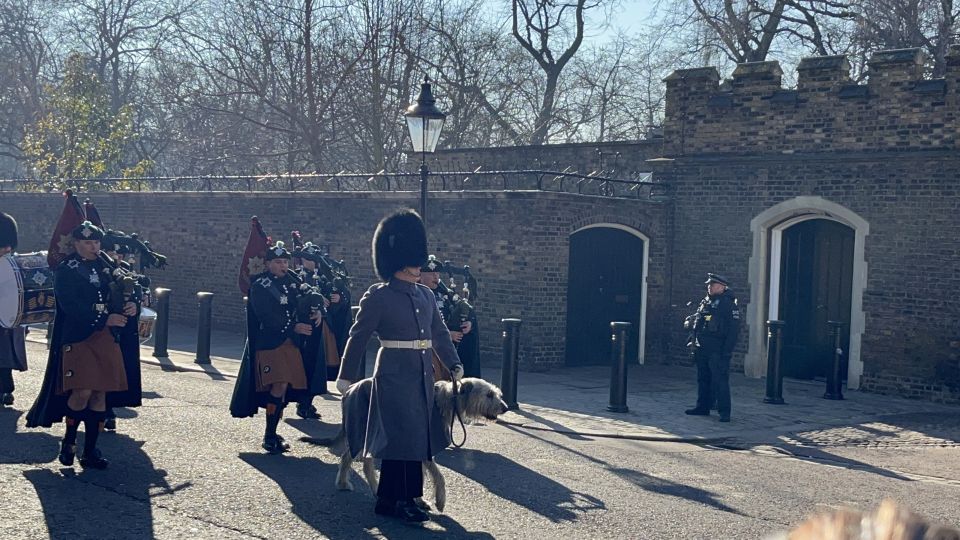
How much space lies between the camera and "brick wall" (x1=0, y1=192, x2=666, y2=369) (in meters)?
15.8

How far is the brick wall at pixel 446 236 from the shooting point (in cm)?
1580

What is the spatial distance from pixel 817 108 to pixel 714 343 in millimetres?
5036

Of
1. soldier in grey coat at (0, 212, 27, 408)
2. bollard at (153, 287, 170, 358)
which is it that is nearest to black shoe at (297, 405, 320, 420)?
soldier in grey coat at (0, 212, 27, 408)

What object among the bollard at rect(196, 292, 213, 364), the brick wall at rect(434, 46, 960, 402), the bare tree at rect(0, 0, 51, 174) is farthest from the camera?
the bare tree at rect(0, 0, 51, 174)

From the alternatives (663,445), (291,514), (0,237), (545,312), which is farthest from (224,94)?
(291,514)

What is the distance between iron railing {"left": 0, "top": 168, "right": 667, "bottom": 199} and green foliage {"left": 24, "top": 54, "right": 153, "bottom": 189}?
2.51 feet

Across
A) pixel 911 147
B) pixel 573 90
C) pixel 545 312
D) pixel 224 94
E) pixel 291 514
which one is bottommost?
pixel 291 514

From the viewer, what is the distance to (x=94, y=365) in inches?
318

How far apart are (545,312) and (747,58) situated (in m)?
18.0

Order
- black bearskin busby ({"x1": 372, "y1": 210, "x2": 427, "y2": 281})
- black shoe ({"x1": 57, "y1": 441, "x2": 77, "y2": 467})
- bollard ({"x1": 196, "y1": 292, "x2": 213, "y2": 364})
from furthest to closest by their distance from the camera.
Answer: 1. bollard ({"x1": 196, "y1": 292, "x2": 213, "y2": 364})
2. black shoe ({"x1": 57, "y1": 441, "x2": 77, "y2": 467})
3. black bearskin busby ({"x1": 372, "y1": 210, "x2": 427, "y2": 281})

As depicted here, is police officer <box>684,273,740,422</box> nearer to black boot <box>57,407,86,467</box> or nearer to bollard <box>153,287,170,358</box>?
black boot <box>57,407,86,467</box>

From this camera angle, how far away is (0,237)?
10227 mm

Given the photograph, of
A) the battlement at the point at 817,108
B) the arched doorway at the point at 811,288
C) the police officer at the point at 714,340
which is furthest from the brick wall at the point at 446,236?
the police officer at the point at 714,340

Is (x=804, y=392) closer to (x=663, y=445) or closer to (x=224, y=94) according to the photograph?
(x=663, y=445)
